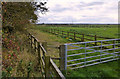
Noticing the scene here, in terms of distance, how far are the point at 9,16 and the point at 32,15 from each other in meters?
3.06

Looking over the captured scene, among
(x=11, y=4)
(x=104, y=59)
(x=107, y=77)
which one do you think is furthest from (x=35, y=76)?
(x=104, y=59)

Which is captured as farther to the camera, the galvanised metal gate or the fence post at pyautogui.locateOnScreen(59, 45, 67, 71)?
the galvanised metal gate

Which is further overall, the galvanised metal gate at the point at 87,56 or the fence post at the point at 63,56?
the galvanised metal gate at the point at 87,56

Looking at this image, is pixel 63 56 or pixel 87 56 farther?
pixel 87 56

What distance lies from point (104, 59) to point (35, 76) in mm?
4789

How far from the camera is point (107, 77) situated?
4641 mm

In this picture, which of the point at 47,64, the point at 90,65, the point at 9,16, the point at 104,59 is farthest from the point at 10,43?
the point at 104,59

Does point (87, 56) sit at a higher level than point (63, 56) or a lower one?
lower

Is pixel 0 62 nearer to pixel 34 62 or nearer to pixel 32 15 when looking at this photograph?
pixel 34 62

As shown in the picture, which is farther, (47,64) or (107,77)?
(107,77)

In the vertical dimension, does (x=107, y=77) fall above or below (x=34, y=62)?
below

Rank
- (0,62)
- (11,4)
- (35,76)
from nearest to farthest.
Answer: (0,62)
(35,76)
(11,4)

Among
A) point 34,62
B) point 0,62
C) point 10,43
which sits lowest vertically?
point 34,62

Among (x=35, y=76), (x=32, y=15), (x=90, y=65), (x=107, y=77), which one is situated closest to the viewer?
(x=35, y=76)
